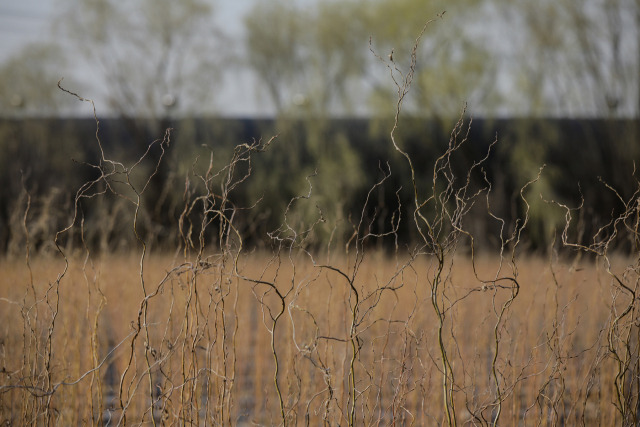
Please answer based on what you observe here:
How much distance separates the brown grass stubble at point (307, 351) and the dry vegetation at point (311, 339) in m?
0.02

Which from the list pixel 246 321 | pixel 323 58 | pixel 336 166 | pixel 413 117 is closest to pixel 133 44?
pixel 323 58

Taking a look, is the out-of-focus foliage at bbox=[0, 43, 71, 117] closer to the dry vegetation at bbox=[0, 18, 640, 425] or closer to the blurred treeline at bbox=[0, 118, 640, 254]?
the blurred treeline at bbox=[0, 118, 640, 254]

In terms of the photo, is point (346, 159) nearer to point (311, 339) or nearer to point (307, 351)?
point (311, 339)

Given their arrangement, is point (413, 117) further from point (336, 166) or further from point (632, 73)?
point (632, 73)

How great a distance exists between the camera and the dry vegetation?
178 centimetres

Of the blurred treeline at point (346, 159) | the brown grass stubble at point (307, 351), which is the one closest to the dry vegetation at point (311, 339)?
the brown grass stubble at point (307, 351)

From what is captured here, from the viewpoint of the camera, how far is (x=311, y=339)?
220 centimetres

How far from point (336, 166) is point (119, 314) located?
5.56 meters

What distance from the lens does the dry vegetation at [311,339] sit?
70.2 inches

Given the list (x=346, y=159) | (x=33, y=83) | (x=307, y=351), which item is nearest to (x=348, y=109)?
(x=346, y=159)

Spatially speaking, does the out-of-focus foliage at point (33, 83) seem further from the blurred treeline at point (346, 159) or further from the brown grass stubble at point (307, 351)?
the brown grass stubble at point (307, 351)

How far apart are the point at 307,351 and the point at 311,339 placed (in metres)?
0.64

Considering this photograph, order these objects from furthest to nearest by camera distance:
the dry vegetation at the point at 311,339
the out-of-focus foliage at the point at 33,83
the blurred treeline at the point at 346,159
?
the out-of-focus foliage at the point at 33,83, the blurred treeline at the point at 346,159, the dry vegetation at the point at 311,339

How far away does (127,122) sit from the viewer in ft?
31.0
